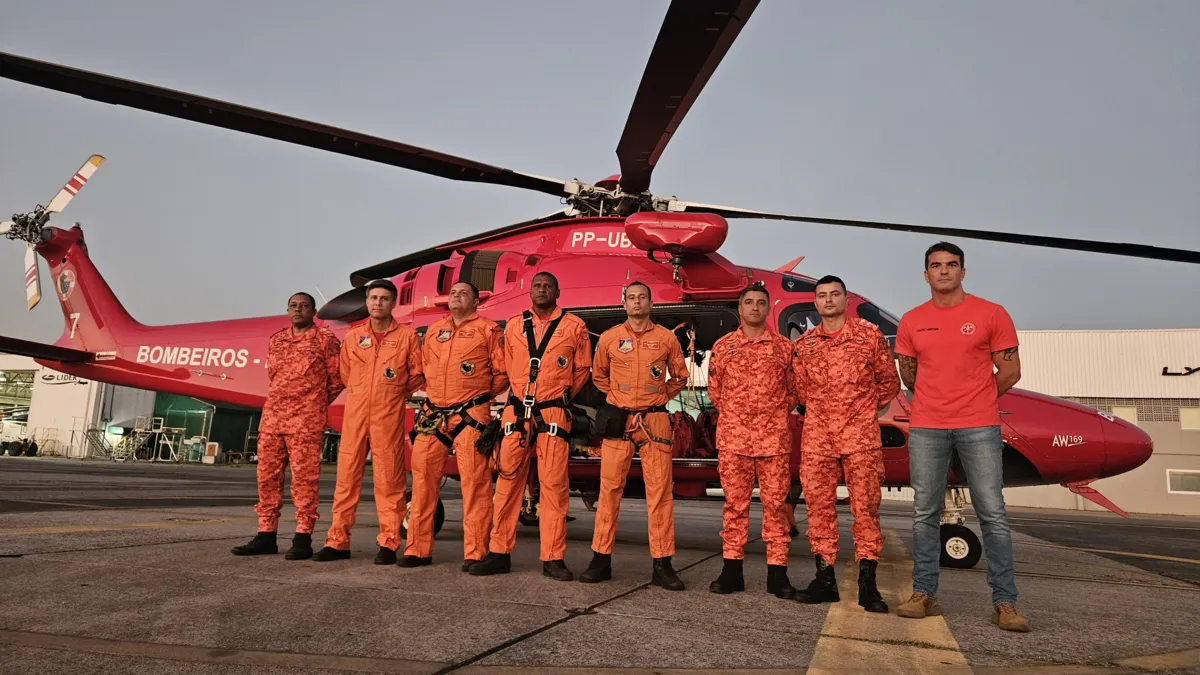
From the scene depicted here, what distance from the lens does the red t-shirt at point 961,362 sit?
3.60m

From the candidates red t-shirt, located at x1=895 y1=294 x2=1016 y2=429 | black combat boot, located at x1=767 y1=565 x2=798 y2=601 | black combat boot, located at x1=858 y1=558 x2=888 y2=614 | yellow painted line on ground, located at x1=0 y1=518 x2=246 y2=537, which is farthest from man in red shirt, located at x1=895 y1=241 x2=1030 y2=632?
yellow painted line on ground, located at x1=0 y1=518 x2=246 y2=537

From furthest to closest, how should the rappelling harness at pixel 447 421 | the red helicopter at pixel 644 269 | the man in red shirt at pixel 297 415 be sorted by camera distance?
the man in red shirt at pixel 297 415 < the red helicopter at pixel 644 269 < the rappelling harness at pixel 447 421

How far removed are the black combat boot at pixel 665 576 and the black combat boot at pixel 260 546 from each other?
2765 mm

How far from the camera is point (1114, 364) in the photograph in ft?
79.0

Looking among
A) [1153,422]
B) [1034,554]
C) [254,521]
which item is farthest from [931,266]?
[1153,422]

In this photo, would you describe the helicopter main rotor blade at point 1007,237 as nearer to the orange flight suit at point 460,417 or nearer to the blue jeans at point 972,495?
the blue jeans at point 972,495

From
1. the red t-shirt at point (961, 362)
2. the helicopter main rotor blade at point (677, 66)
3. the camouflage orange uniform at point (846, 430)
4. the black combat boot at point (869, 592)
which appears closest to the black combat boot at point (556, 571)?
the camouflage orange uniform at point (846, 430)

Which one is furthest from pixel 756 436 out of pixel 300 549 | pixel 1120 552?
pixel 1120 552

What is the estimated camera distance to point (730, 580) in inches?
159

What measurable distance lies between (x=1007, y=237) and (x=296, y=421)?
5425 mm

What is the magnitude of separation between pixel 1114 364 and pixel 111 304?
2849 cm

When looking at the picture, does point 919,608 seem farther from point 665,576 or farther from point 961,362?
point 665,576

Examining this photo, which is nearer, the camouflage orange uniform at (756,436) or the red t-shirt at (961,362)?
the red t-shirt at (961,362)

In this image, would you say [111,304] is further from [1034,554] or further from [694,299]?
[1034,554]
